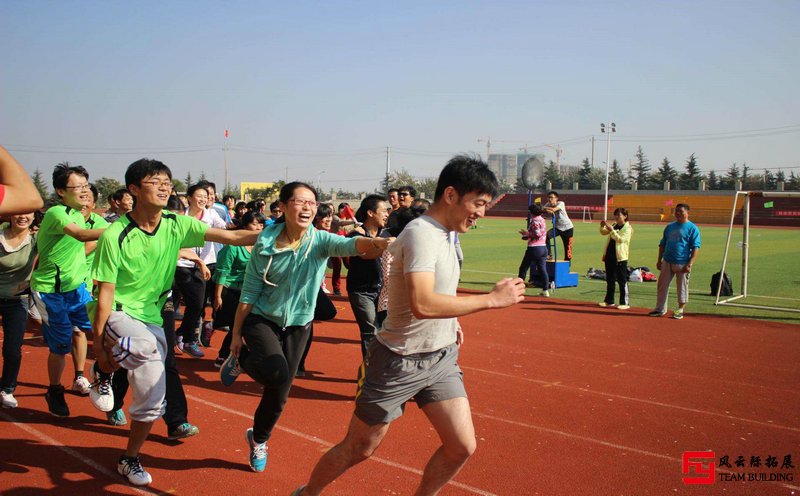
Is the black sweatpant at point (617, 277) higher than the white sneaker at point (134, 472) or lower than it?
higher

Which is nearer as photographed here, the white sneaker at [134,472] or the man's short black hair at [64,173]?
the white sneaker at [134,472]

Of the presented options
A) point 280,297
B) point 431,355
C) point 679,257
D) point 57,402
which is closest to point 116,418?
point 57,402

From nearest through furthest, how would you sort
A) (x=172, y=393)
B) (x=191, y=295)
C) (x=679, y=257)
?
(x=172, y=393) → (x=191, y=295) → (x=679, y=257)

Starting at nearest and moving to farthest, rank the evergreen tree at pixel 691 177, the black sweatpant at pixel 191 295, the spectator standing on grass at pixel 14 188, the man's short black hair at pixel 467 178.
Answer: the spectator standing on grass at pixel 14 188, the man's short black hair at pixel 467 178, the black sweatpant at pixel 191 295, the evergreen tree at pixel 691 177

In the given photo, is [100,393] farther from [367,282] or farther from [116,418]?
[367,282]

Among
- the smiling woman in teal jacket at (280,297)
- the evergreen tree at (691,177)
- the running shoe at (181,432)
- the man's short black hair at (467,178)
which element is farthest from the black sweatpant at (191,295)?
the evergreen tree at (691,177)

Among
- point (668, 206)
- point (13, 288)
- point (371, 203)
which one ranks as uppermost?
point (371, 203)

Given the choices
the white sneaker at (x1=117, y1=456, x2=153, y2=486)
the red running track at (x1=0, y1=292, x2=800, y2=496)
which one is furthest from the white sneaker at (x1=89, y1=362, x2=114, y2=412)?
the white sneaker at (x1=117, y1=456, x2=153, y2=486)

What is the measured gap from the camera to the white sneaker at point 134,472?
4.66 metres


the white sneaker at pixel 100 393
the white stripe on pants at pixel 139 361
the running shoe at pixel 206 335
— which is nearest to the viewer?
the white stripe on pants at pixel 139 361

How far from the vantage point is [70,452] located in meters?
5.36

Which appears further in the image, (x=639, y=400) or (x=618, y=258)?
(x=618, y=258)

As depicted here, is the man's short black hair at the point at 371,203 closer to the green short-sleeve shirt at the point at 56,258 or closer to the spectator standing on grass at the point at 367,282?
the spectator standing on grass at the point at 367,282

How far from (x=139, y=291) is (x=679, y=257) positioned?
10330 millimetres
